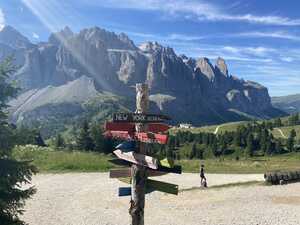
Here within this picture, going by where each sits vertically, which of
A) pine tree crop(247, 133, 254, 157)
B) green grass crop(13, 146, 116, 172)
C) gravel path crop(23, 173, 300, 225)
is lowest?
pine tree crop(247, 133, 254, 157)

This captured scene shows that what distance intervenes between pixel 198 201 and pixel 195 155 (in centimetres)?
13078

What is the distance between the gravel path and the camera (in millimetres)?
33875

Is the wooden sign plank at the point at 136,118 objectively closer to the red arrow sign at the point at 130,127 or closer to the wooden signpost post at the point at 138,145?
the wooden signpost post at the point at 138,145

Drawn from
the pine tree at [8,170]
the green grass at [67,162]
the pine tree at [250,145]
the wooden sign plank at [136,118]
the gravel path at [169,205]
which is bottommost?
the pine tree at [250,145]

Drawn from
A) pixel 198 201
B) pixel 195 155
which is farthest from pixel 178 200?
pixel 195 155

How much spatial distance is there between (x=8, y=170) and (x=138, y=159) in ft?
32.1

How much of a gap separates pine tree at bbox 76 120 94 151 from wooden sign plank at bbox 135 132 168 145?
91859mm

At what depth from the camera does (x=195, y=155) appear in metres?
171

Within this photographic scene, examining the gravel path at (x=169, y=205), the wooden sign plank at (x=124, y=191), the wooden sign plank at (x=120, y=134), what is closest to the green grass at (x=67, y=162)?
the gravel path at (x=169, y=205)

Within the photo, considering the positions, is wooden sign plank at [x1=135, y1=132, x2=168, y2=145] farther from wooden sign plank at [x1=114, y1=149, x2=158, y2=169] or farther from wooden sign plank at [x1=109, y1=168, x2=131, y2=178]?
wooden sign plank at [x1=109, y1=168, x2=131, y2=178]

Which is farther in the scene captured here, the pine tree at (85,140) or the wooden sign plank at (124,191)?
the pine tree at (85,140)

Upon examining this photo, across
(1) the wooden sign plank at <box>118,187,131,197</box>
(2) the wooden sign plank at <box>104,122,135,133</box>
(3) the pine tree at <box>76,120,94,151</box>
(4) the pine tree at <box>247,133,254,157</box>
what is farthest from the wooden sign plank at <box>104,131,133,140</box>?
(4) the pine tree at <box>247,133,254,157</box>

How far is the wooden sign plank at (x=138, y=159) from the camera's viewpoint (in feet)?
39.4

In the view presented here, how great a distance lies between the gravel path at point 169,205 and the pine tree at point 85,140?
167 feet
